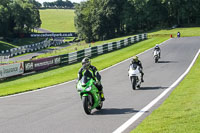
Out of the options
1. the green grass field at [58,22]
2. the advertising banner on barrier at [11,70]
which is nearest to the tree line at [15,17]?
the green grass field at [58,22]

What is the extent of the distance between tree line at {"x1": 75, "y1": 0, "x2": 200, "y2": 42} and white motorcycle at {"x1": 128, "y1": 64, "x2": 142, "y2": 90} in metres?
77.0

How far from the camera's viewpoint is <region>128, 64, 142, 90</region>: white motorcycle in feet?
51.5

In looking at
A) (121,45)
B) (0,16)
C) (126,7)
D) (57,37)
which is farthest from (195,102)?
(57,37)

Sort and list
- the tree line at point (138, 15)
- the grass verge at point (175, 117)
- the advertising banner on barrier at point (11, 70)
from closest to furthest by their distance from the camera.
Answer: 1. the grass verge at point (175, 117)
2. the advertising banner on barrier at point (11, 70)
3. the tree line at point (138, 15)

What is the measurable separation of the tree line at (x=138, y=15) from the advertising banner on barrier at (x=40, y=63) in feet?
→ 204

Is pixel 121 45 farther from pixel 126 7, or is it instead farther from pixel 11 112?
pixel 126 7

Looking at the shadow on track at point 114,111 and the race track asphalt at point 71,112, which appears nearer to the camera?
the race track asphalt at point 71,112

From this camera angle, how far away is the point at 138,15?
94062 millimetres

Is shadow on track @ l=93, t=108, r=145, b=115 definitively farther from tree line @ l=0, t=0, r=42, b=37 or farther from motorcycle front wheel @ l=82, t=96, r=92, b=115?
tree line @ l=0, t=0, r=42, b=37

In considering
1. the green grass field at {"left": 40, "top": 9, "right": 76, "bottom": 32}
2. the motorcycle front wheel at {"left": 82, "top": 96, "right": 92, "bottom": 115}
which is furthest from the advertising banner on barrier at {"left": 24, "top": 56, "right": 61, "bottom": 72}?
the green grass field at {"left": 40, "top": 9, "right": 76, "bottom": 32}

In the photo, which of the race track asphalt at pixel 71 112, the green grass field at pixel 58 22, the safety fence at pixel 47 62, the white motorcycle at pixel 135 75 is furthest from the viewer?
the green grass field at pixel 58 22

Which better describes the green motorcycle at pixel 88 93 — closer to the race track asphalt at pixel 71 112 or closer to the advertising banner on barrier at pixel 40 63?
the race track asphalt at pixel 71 112

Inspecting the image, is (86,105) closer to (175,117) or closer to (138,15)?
(175,117)

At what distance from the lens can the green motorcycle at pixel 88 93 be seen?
32.9 feet
